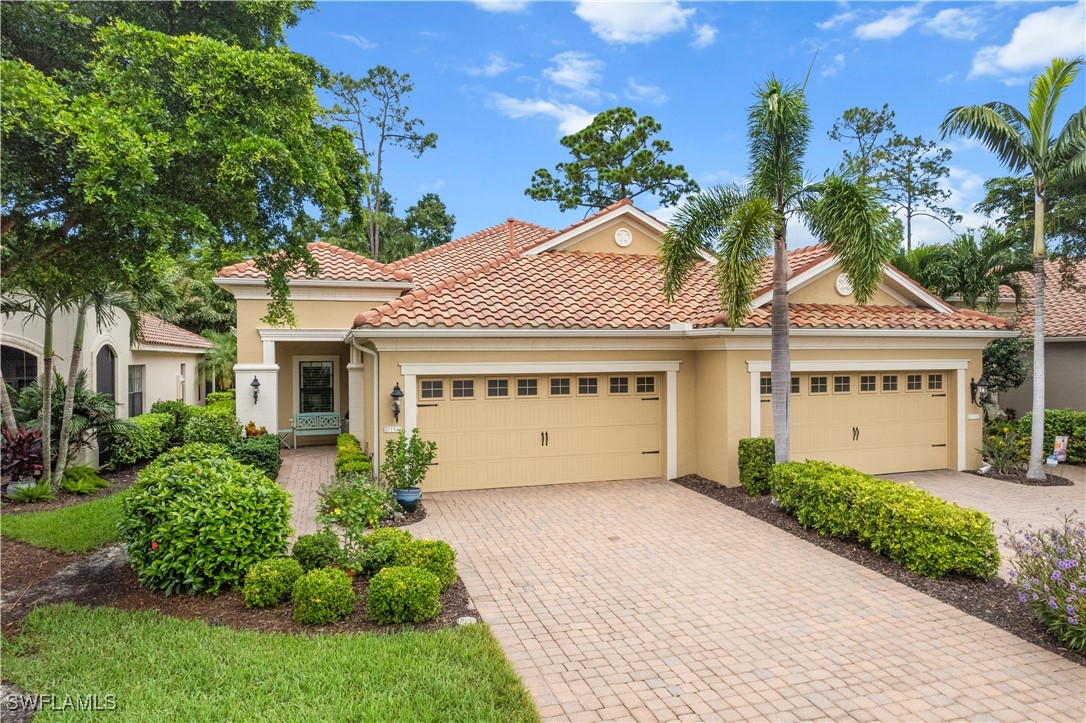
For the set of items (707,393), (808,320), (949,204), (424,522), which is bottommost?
(424,522)

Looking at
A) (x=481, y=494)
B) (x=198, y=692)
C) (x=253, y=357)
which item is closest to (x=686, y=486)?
(x=481, y=494)

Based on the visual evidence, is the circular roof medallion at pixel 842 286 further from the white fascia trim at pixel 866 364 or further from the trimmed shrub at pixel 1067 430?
the trimmed shrub at pixel 1067 430

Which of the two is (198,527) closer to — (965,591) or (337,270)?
(965,591)

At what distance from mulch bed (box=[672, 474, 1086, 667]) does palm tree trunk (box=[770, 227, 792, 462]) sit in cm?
132

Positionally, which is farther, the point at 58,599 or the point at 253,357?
the point at 253,357

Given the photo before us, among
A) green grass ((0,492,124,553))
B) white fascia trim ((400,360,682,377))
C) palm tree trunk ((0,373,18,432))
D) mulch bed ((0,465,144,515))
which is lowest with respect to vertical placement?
mulch bed ((0,465,144,515))

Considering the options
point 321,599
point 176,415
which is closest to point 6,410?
point 176,415

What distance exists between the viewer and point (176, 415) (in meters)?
16.8

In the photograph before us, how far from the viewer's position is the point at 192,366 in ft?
79.4

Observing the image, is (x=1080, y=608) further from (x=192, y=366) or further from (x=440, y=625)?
(x=192, y=366)

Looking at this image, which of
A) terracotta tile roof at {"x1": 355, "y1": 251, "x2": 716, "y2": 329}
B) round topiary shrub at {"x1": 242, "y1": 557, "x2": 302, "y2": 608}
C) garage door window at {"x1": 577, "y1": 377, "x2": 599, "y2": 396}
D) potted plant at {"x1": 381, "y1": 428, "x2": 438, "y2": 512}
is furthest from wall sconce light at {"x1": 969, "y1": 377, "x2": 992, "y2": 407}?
round topiary shrub at {"x1": 242, "y1": 557, "x2": 302, "y2": 608}

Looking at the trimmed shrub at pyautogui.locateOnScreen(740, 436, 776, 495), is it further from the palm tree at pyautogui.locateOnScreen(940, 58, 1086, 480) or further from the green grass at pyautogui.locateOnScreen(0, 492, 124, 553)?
the green grass at pyautogui.locateOnScreen(0, 492, 124, 553)

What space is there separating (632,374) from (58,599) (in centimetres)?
947

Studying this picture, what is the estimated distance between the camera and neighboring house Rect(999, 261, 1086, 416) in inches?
661
